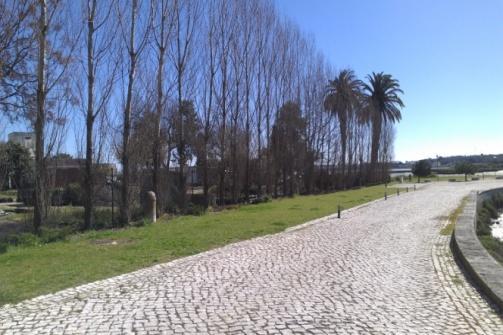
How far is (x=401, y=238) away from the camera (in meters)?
12.9

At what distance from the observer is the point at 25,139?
15797 mm

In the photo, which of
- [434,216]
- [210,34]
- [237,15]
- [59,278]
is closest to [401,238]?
[434,216]

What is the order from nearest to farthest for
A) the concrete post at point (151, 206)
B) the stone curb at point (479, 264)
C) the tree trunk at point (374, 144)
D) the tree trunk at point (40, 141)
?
1. the stone curb at point (479, 264)
2. the tree trunk at point (40, 141)
3. the concrete post at point (151, 206)
4. the tree trunk at point (374, 144)

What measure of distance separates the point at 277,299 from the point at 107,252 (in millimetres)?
5164

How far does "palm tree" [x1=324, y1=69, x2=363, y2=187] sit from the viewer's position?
47969 mm

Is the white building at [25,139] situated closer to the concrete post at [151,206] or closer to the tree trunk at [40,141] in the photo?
the tree trunk at [40,141]

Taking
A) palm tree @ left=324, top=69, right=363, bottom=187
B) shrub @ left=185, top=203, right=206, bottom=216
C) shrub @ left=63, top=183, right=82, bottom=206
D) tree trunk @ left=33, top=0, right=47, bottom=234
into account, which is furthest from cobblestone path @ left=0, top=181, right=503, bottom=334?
palm tree @ left=324, top=69, right=363, bottom=187

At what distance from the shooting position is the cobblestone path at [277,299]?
5352mm

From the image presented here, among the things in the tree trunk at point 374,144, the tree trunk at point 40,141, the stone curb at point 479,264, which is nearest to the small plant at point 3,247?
the tree trunk at point 40,141

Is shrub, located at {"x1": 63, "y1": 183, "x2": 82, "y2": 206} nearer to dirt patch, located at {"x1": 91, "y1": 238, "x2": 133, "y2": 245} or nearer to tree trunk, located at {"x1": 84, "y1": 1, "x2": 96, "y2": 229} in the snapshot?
tree trunk, located at {"x1": 84, "y1": 1, "x2": 96, "y2": 229}

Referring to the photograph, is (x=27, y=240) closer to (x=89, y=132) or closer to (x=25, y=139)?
(x=89, y=132)

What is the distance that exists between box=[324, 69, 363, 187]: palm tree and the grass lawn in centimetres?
3266

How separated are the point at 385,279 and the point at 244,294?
249cm

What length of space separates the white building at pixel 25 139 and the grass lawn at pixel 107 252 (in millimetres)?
3693
